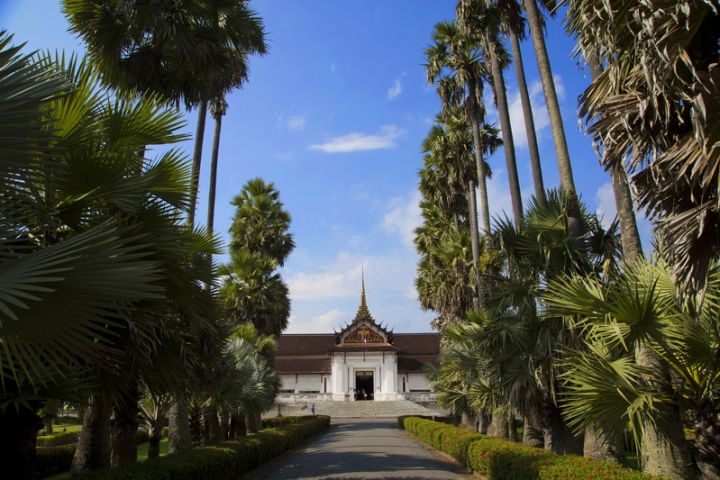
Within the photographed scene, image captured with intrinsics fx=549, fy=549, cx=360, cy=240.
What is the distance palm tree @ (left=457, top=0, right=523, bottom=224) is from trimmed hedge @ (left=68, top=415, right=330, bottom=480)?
29.4ft

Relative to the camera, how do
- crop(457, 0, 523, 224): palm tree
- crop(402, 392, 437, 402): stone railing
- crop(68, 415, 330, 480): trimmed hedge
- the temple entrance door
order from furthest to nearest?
the temple entrance door
crop(402, 392, 437, 402): stone railing
crop(457, 0, 523, 224): palm tree
crop(68, 415, 330, 480): trimmed hedge

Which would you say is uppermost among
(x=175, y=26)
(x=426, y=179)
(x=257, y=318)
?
(x=426, y=179)

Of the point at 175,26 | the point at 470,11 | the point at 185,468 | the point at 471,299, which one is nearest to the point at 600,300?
the point at 185,468

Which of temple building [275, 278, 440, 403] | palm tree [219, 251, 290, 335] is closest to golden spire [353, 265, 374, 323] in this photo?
temple building [275, 278, 440, 403]

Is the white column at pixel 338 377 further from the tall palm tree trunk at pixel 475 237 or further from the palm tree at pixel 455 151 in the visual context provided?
the tall palm tree trunk at pixel 475 237

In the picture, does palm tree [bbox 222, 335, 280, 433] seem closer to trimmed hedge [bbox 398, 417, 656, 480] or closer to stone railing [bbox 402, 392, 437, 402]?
trimmed hedge [bbox 398, 417, 656, 480]

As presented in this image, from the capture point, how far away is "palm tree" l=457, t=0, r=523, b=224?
15.0m

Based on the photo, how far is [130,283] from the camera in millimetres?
3572

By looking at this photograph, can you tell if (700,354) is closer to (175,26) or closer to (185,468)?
(185,468)

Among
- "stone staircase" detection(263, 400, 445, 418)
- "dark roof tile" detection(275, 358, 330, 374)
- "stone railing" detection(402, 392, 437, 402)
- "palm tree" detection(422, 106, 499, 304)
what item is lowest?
"stone staircase" detection(263, 400, 445, 418)

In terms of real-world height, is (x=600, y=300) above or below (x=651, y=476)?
above

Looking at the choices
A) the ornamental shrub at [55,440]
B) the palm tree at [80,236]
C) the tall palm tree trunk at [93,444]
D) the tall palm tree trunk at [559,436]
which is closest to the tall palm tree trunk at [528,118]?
the tall palm tree trunk at [559,436]

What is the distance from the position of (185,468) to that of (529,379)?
6.23m

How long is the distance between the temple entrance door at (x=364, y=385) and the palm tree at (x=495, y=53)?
38.6m
